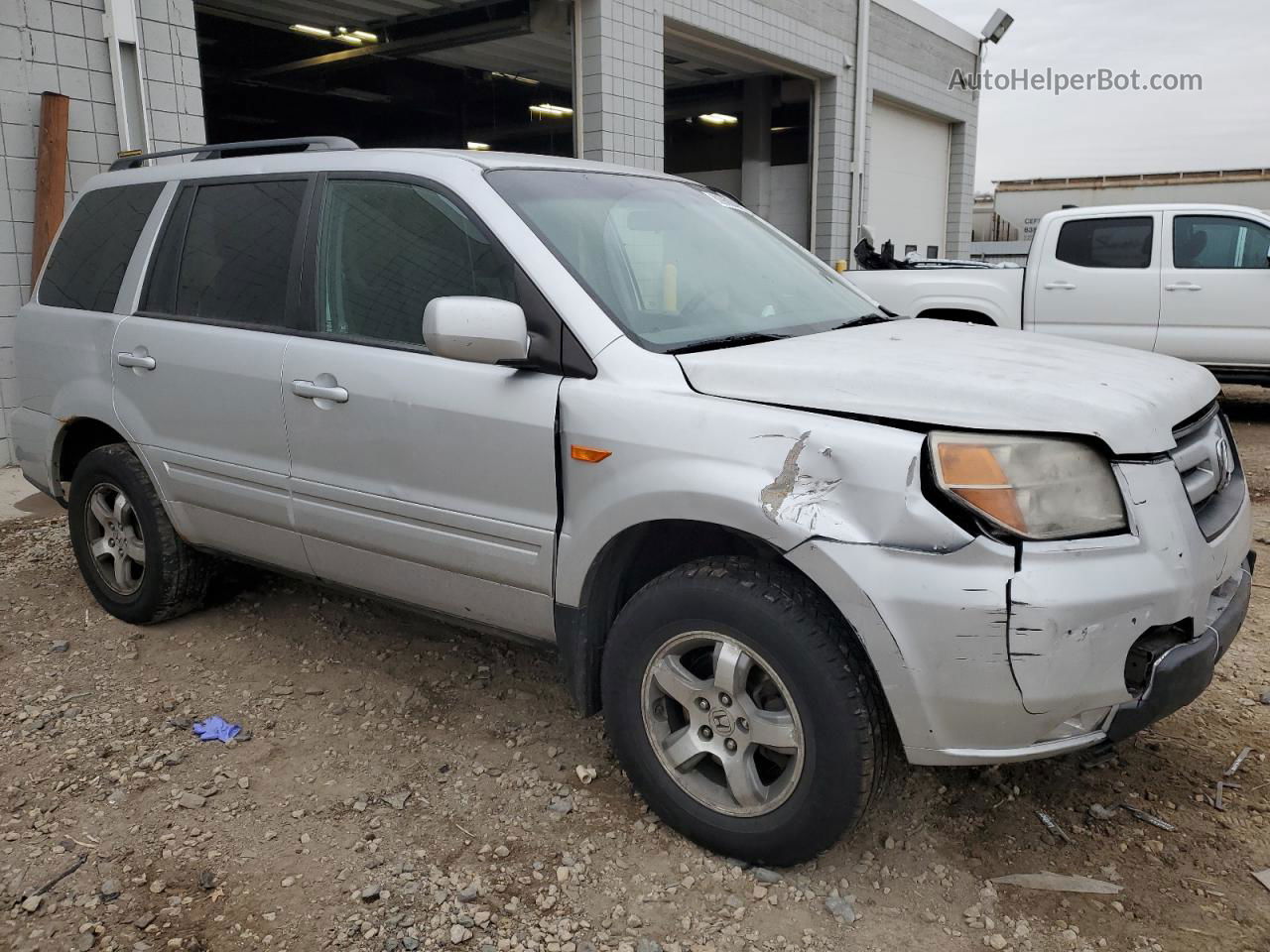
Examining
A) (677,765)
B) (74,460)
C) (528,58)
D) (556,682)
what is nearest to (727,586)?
(677,765)

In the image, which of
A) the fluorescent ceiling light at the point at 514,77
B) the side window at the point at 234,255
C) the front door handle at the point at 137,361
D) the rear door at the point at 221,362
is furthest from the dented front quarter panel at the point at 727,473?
the fluorescent ceiling light at the point at 514,77

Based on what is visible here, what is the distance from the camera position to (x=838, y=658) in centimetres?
235

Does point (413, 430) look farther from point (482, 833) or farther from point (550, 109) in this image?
point (550, 109)

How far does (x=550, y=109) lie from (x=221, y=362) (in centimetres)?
1905

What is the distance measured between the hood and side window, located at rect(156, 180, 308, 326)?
1676 mm

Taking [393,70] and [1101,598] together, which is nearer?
[1101,598]

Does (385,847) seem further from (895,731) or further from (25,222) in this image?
(25,222)

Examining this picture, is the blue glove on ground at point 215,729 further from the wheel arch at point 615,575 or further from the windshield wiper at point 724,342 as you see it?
the windshield wiper at point 724,342

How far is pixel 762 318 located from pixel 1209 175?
3046 cm

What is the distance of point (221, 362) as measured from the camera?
3578 mm

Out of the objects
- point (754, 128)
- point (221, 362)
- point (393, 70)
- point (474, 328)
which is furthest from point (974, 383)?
point (393, 70)

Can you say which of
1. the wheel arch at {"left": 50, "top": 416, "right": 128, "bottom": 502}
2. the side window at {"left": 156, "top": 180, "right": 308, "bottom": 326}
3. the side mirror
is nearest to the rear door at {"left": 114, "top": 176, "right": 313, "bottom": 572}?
the side window at {"left": 156, "top": 180, "right": 308, "bottom": 326}

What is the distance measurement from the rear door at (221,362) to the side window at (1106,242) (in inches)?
306

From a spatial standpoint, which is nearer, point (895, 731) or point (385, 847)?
point (895, 731)
